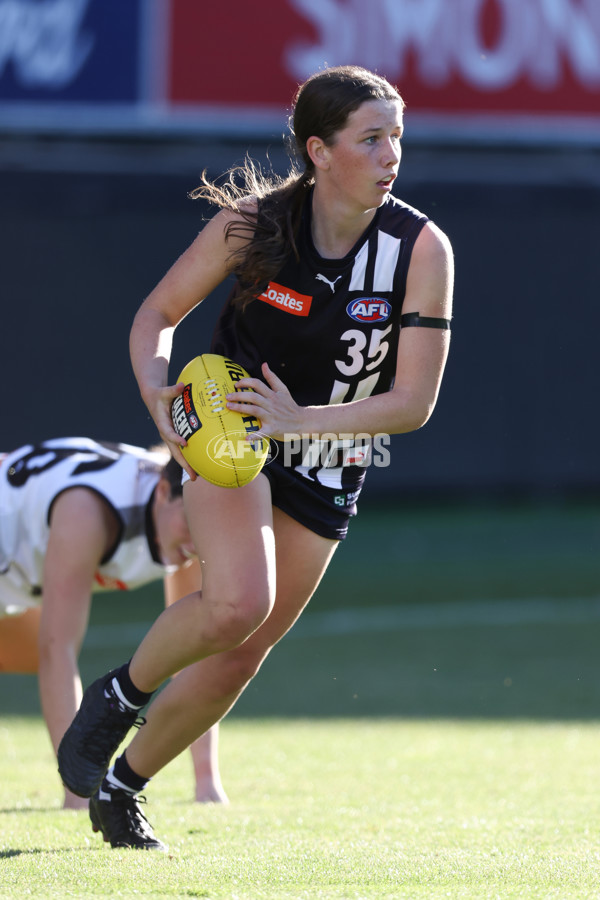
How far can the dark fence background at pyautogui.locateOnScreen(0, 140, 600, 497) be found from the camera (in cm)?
A: 1089

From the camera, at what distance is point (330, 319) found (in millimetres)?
3586

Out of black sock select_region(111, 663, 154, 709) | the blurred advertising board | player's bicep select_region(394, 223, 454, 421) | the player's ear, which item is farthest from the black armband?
the blurred advertising board

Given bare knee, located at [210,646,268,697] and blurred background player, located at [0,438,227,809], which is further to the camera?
blurred background player, located at [0,438,227,809]

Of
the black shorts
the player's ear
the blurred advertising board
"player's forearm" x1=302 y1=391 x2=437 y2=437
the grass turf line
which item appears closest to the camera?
the grass turf line

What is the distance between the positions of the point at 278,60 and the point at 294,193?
8.03 meters

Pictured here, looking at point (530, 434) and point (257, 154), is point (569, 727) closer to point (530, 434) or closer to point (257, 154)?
point (530, 434)

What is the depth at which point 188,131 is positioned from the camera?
1111 cm

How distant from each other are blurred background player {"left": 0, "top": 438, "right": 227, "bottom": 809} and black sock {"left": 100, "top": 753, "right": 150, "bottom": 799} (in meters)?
0.59

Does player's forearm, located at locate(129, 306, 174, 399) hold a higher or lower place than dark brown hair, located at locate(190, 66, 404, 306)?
lower

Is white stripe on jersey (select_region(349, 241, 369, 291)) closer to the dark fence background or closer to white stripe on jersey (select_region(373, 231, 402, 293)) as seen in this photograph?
white stripe on jersey (select_region(373, 231, 402, 293))

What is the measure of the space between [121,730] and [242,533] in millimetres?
706

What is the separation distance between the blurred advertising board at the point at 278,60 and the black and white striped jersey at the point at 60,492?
22.4 ft

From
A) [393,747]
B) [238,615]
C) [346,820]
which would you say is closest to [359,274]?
[238,615]

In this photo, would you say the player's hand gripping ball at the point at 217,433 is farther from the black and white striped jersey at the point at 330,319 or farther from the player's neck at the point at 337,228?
the player's neck at the point at 337,228
